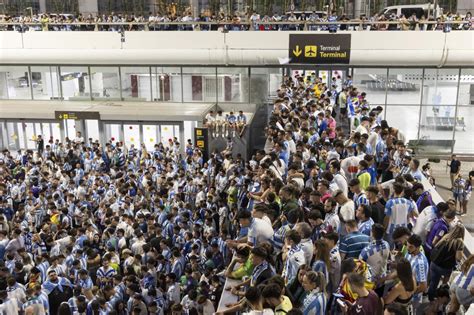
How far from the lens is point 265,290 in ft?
16.0

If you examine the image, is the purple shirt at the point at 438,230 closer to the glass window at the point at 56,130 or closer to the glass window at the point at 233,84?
the glass window at the point at 233,84

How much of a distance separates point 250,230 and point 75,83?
19255 millimetres

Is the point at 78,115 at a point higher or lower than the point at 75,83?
lower

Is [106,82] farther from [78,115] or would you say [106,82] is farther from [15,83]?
[15,83]

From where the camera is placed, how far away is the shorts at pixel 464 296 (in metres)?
5.48

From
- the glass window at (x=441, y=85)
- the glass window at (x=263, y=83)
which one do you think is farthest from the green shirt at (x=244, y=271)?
the glass window at (x=441, y=85)

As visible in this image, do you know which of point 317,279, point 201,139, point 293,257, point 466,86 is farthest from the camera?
point 466,86

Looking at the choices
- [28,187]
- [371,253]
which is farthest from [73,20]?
[371,253]

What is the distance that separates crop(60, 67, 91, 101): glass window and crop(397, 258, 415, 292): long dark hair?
68.6ft

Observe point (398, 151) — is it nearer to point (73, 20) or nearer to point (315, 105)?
point (315, 105)

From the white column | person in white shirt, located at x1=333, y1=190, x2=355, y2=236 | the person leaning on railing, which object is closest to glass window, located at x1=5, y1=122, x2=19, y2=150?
the white column

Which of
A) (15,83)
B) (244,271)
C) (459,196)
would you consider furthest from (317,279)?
(15,83)

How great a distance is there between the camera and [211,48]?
22578mm

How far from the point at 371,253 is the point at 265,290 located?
1647mm
